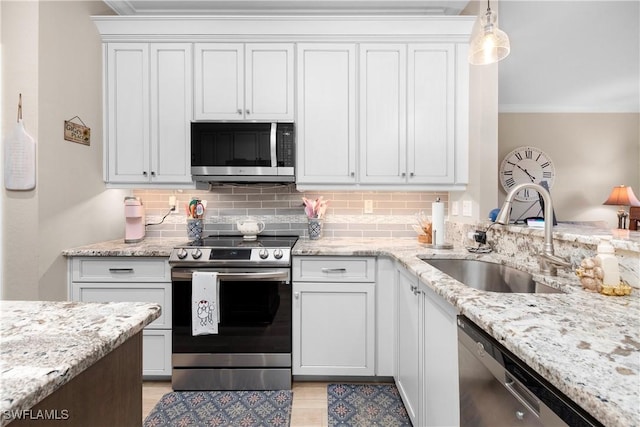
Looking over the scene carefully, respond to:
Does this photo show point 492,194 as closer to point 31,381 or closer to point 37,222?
point 31,381

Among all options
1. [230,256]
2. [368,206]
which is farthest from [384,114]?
[230,256]

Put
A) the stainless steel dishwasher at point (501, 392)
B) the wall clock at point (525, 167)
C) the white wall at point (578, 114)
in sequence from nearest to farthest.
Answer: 1. the stainless steel dishwasher at point (501, 392)
2. the white wall at point (578, 114)
3. the wall clock at point (525, 167)

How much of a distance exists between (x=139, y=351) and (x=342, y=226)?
80.9 inches

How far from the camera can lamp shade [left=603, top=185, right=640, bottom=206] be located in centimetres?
310

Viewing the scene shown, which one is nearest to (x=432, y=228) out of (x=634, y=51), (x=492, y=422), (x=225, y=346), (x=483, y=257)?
(x=483, y=257)

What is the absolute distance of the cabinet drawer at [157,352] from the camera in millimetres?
2137

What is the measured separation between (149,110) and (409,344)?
98.5 inches

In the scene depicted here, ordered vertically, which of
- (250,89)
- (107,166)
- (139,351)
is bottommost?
(139,351)

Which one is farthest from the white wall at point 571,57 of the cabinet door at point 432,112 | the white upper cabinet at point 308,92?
the white upper cabinet at point 308,92

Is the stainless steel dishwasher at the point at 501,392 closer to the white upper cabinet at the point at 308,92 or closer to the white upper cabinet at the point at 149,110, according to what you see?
the white upper cabinet at the point at 308,92

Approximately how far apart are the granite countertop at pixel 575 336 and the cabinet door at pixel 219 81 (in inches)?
77.0

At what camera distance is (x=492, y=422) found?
0.89 metres

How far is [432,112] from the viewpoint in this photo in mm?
2400

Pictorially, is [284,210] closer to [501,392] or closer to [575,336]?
[501,392]
